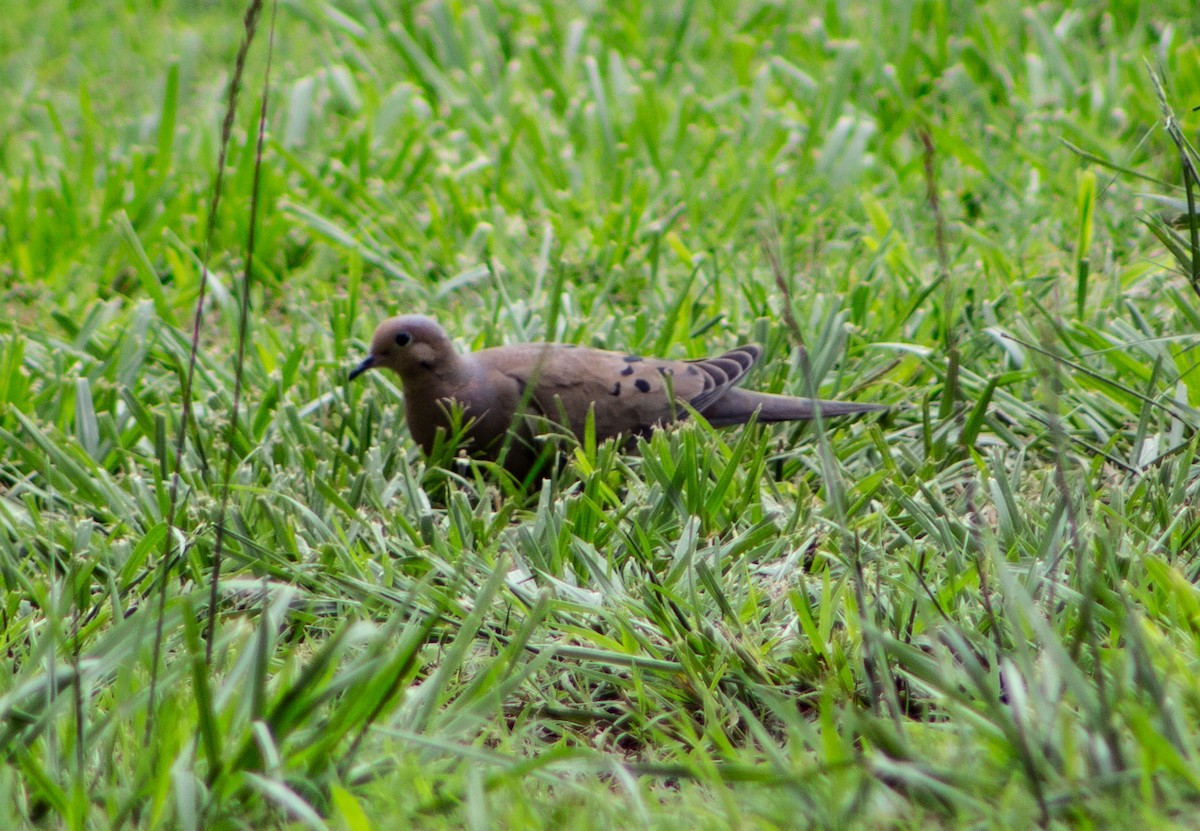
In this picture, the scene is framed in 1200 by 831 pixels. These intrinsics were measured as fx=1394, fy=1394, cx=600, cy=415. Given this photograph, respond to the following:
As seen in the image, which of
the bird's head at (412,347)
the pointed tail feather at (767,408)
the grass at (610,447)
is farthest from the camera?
the bird's head at (412,347)

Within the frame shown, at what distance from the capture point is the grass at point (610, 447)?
2.11 meters

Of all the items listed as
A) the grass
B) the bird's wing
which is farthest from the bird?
the grass

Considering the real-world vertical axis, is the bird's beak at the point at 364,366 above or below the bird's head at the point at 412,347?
below

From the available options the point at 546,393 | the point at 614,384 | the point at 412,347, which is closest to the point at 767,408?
the point at 614,384

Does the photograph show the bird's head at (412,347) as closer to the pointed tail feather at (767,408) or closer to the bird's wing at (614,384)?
the bird's wing at (614,384)

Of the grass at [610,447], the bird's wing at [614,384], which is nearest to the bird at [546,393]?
the bird's wing at [614,384]

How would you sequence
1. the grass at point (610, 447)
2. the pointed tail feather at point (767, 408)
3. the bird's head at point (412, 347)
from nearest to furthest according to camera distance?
1. the grass at point (610, 447)
2. the pointed tail feather at point (767, 408)
3. the bird's head at point (412, 347)

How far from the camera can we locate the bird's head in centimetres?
376

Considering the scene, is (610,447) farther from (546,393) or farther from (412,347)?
(412,347)

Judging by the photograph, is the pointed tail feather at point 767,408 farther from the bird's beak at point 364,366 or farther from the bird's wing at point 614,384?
the bird's beak at point 364,366

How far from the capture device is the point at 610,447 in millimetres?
3451

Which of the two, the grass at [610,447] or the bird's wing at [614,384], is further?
the bird's wing at [614,384]

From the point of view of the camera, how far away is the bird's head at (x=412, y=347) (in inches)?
148

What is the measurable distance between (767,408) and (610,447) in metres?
0.51
